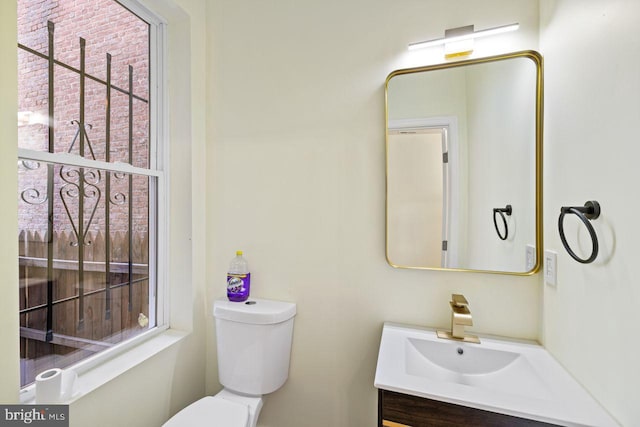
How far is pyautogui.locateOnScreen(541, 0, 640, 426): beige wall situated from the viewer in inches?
27.2

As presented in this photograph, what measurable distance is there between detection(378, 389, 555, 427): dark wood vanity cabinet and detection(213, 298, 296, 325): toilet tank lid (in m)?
0.59

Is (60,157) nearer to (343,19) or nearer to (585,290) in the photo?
(343,19)

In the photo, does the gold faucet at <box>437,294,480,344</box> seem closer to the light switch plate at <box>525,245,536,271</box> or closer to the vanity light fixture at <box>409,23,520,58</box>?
the light switch plate at <box>525,245,536,271</box>

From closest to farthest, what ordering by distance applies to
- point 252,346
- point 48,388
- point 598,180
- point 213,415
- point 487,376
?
point 598,180
point 48,388
point 487,376
point 213,415
point 252,346

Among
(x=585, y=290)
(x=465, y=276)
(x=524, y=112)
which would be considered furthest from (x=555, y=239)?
(x=524, y=112)

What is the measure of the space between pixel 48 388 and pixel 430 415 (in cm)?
117

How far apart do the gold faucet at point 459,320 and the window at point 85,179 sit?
1.41 meters

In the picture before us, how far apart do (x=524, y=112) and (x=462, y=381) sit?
3.47 ft

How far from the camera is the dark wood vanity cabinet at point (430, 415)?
2.57 ft

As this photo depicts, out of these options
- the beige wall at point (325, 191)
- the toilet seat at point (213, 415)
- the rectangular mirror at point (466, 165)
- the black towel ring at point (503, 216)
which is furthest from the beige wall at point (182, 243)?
the black towel ring at point (503, 216)

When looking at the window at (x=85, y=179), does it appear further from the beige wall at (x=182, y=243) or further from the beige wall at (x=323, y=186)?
the beige wall at (x=323, y=186)

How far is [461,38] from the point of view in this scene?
1.18m

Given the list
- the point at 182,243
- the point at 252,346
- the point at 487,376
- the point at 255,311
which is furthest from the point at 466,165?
the point at 182,243

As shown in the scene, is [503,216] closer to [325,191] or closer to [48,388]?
[325,191]
